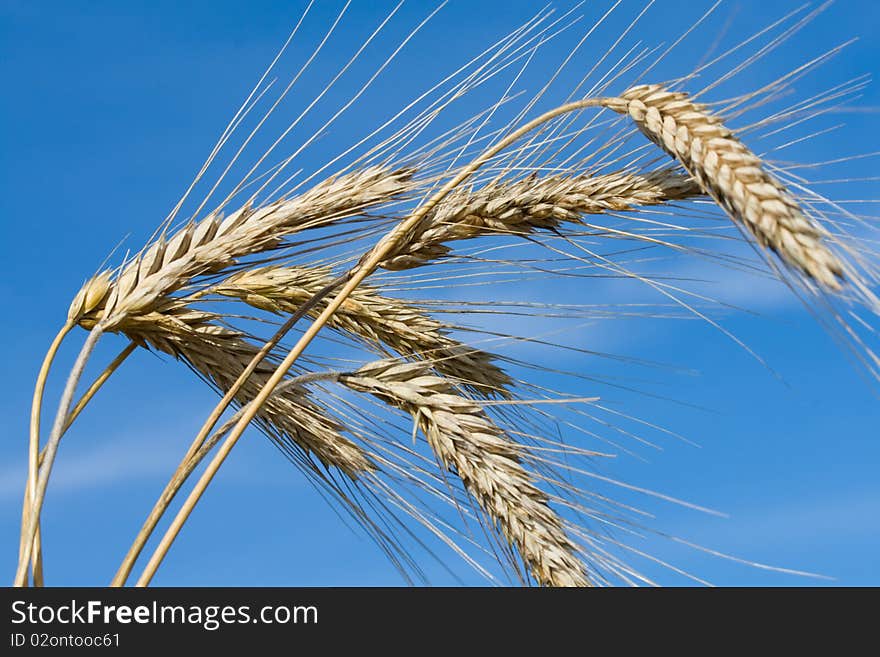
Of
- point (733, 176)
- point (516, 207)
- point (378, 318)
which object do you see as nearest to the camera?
point (733, 176)

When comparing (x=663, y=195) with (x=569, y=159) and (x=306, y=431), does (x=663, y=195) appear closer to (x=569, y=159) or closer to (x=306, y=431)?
(x=569, y=159)

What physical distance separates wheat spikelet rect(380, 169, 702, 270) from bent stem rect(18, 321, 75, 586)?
798mm

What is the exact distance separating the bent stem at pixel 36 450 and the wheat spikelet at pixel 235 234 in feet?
0.54

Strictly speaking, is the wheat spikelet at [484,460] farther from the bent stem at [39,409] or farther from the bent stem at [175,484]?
the bent stem at [39,409]

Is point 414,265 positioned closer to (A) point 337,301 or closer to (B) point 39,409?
(A) point 337,301

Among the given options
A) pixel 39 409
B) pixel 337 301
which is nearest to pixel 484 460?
pixel 337 301

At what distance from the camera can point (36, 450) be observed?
1.88m

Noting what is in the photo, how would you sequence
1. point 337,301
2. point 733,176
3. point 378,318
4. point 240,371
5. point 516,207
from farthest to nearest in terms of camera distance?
1. point 378,318
2. point 240,371
3. point 516,207
4. point 337,301
5. point 733,176

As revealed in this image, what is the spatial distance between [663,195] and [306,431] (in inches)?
39.0

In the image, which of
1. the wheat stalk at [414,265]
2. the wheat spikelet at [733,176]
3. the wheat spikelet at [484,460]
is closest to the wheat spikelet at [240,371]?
the wheat stalk at [414,265]

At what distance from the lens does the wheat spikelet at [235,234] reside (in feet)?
6.18

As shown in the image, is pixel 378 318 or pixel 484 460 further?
pixel 378 318

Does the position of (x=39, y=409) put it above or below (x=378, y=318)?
below

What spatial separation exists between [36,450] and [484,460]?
0.99 m
